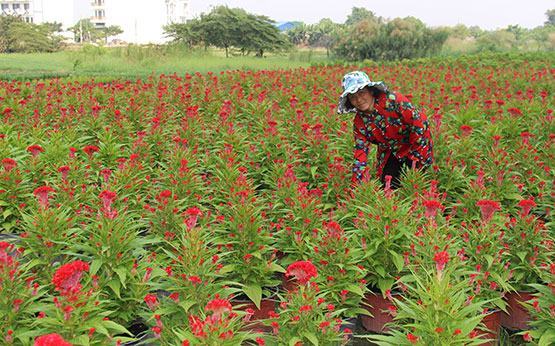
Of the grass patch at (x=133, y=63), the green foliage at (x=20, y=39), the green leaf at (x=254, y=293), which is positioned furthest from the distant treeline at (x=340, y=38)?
the green leaf at (x=254, y=293)

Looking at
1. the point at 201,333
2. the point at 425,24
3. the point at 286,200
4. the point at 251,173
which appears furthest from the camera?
the point at 425,24

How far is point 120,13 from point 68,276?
10357cm

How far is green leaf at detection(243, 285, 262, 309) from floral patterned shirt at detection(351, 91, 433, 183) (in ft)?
5.30

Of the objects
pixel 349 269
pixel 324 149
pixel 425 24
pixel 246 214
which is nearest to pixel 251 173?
pixel 324 149

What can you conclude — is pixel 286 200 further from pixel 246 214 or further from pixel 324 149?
pixel 324 149

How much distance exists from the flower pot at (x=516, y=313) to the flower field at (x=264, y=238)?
0.12ft

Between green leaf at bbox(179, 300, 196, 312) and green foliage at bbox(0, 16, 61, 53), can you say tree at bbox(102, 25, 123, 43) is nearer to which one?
green foliage at bbox(0, 16, 61, 53)

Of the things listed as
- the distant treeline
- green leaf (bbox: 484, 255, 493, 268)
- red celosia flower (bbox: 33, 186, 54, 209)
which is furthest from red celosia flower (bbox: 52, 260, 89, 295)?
the distant treeline

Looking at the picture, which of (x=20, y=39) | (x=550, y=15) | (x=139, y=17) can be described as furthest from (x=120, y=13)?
Result: (x=550, y=15)

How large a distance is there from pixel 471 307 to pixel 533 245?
138 centimetres

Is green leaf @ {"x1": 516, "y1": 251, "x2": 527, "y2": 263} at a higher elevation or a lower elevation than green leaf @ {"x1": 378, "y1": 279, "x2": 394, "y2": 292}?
higher

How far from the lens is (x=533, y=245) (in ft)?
12.3

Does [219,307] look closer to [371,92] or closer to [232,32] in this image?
[371,92]

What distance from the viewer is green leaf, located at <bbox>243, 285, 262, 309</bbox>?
358 cm
